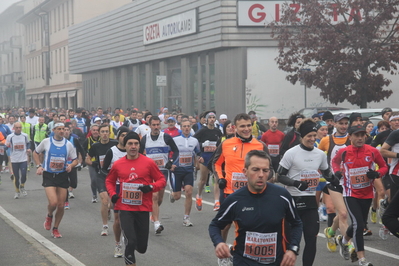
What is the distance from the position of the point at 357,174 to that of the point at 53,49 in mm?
65324

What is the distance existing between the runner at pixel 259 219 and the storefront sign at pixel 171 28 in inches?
1207

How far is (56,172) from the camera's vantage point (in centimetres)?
1064

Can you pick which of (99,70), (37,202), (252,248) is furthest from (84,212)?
(99,70)

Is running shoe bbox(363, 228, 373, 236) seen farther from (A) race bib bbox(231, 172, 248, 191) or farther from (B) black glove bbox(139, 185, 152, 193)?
(B) black glove bbox(139, 185, 152, 193)

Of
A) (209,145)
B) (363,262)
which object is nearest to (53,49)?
(209,145)

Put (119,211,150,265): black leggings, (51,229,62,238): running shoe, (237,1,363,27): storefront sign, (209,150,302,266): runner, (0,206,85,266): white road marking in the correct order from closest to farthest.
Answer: (209,150,302,266): runner
(119,211,150,265): black leggings
(0,206,85,266): white road marking
(51,229,62,238): running shoe
(237,1,363,27): storefront sign

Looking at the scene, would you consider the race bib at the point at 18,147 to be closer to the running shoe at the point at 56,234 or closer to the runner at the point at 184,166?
the runner at the point at 184,166

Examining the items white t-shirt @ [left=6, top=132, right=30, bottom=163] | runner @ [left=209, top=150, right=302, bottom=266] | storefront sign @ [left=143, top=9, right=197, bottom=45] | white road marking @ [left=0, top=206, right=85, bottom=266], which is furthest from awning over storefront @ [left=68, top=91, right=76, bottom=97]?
runner @ [left=209, top=150, right=302, bottom=266]

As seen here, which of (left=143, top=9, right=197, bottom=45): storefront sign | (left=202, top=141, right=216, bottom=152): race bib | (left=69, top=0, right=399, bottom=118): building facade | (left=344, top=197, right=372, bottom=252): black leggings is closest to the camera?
(left=344, top=197, right=372, bottom=252): black leggings

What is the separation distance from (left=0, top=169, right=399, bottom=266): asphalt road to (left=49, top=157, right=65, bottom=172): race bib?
39.7 inches

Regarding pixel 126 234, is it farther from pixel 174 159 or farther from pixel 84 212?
pixel 84 212

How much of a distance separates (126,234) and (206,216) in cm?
511

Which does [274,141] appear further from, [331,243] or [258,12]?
[258,12]

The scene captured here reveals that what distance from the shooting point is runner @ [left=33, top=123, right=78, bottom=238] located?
10587 millimetres
